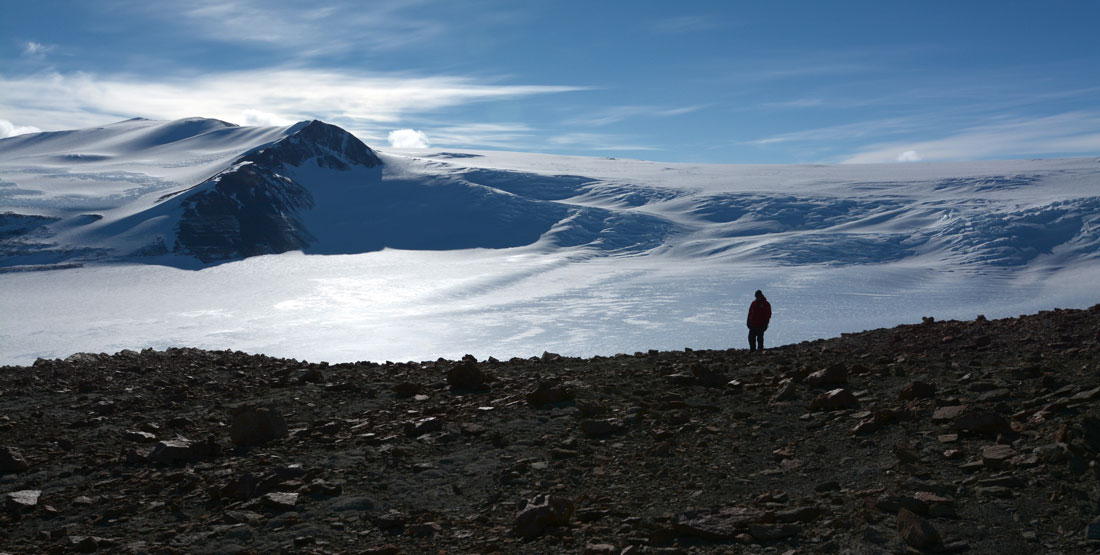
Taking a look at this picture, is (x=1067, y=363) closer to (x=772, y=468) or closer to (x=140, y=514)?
(x=772, y=468)

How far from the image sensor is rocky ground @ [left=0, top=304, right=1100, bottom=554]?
392 centimetres

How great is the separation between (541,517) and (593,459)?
1.11 m

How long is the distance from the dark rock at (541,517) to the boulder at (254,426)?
2553 mm

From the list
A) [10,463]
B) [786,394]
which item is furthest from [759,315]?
[10,463]

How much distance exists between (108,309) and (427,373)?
49.7 m

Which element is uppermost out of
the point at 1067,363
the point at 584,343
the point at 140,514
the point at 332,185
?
the point at 332,185

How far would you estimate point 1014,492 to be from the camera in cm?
390

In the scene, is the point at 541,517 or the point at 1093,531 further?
the point at 541,517

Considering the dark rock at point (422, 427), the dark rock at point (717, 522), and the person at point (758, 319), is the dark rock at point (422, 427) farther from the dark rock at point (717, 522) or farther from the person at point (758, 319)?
the person at point (758, 319)

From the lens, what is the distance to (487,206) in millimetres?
79250

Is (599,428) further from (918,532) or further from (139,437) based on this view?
(139,437)

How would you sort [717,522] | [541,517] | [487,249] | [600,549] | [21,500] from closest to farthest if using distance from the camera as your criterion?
[600,549], [717,522], [541,517], [21,500], [487,249]

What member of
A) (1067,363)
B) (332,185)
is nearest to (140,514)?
(1067,363)

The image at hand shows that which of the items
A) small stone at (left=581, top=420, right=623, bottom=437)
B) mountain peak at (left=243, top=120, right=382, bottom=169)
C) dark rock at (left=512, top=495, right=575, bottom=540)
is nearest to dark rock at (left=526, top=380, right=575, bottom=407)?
small stone at (left=581, top=420, right=623, bottom=437)
